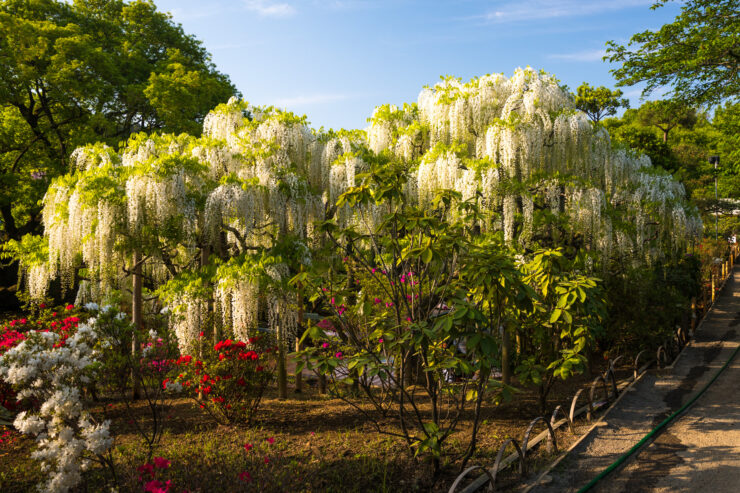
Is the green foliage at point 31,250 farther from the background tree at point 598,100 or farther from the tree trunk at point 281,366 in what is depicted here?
the background tree at point 598,100

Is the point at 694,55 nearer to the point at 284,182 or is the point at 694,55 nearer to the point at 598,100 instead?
the point at 284,182

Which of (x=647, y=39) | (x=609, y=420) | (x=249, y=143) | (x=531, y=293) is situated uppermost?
(x=647, y=39)

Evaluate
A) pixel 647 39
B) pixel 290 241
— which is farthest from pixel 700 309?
pixel 290 241

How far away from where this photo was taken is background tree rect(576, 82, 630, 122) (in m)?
35.9

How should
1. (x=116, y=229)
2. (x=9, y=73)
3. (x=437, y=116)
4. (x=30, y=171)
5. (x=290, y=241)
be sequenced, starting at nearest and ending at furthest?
(x=116, y=229), (x=290, y=241), (x=437, y=116), (x=9, y=73), (x=30, y=171)

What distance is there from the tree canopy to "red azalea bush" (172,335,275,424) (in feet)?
39.0

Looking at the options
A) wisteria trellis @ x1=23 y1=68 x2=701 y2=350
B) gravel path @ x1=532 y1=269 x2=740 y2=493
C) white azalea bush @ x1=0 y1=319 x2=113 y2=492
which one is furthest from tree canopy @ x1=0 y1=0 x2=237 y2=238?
gravel path @ x1=532 y1=269 x2=740 y2=493

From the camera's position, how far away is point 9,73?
53.4 ft

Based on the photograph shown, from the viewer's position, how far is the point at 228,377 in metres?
6.73

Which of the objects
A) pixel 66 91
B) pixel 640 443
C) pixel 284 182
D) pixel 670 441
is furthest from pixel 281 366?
pixel 66 91

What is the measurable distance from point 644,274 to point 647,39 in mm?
8059

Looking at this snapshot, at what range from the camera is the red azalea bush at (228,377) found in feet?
22.1

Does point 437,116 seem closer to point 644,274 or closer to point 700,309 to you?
point 644,274

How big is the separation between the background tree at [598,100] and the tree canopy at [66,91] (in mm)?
27354
